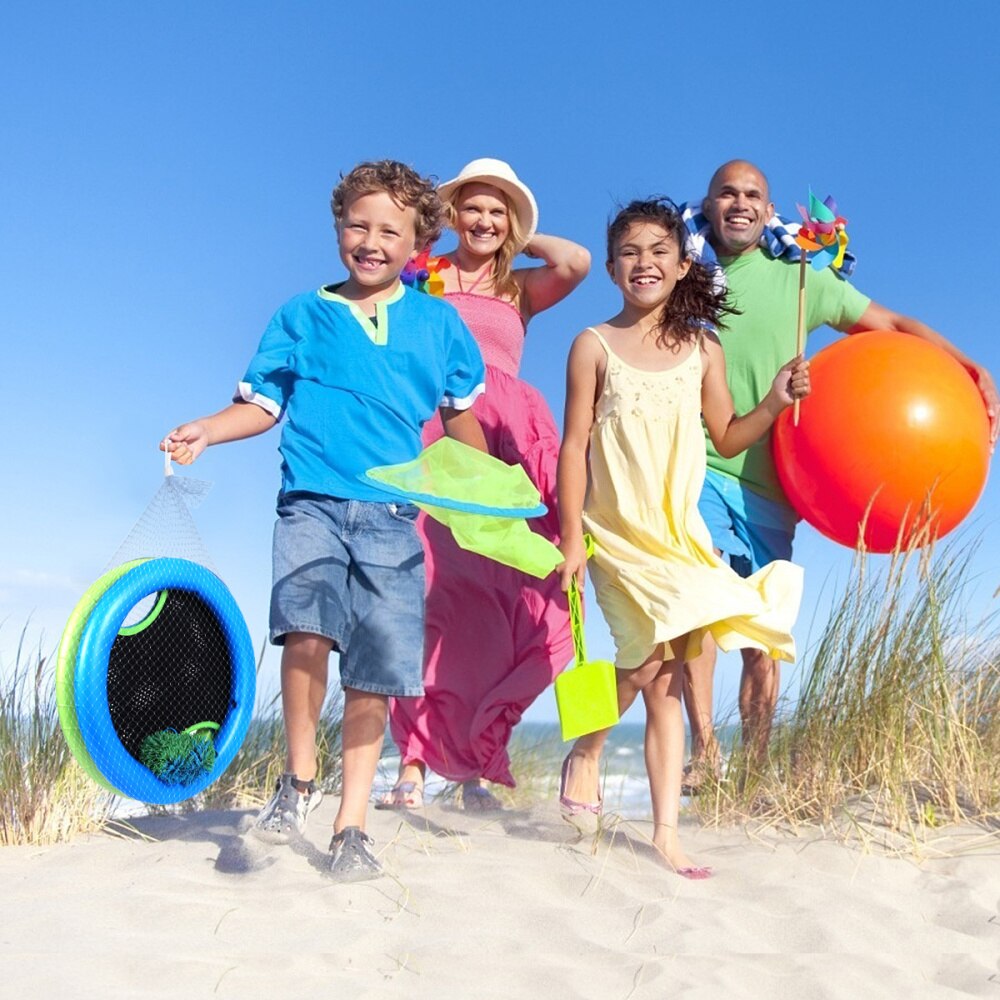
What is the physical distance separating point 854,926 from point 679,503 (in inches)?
53.4

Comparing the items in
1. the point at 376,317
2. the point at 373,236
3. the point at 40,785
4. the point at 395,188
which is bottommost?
the point at 40,785

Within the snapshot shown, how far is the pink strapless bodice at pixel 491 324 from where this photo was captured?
477 cm

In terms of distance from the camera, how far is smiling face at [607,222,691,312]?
13.4 ft

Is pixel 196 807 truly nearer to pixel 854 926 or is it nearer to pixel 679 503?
pixel 679 503

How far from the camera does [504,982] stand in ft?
9.21

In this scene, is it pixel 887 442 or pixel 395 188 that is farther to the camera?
pixel 887 442

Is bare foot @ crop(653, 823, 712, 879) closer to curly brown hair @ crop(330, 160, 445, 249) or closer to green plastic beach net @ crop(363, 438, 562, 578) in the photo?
green plastic beach net @ crop(363, 438, 562, 578)

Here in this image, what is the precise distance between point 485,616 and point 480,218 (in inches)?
61.7

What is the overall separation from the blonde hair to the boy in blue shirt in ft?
3.22

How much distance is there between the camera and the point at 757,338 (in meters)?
4.82

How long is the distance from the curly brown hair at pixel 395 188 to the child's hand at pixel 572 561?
1099 mm

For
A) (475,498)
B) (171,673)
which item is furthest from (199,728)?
(475,498)

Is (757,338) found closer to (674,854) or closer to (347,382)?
(347,382)

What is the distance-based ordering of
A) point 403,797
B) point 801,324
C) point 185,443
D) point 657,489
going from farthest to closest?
point 403,797 → point 801,324 → point 657,489 → point 185,443
